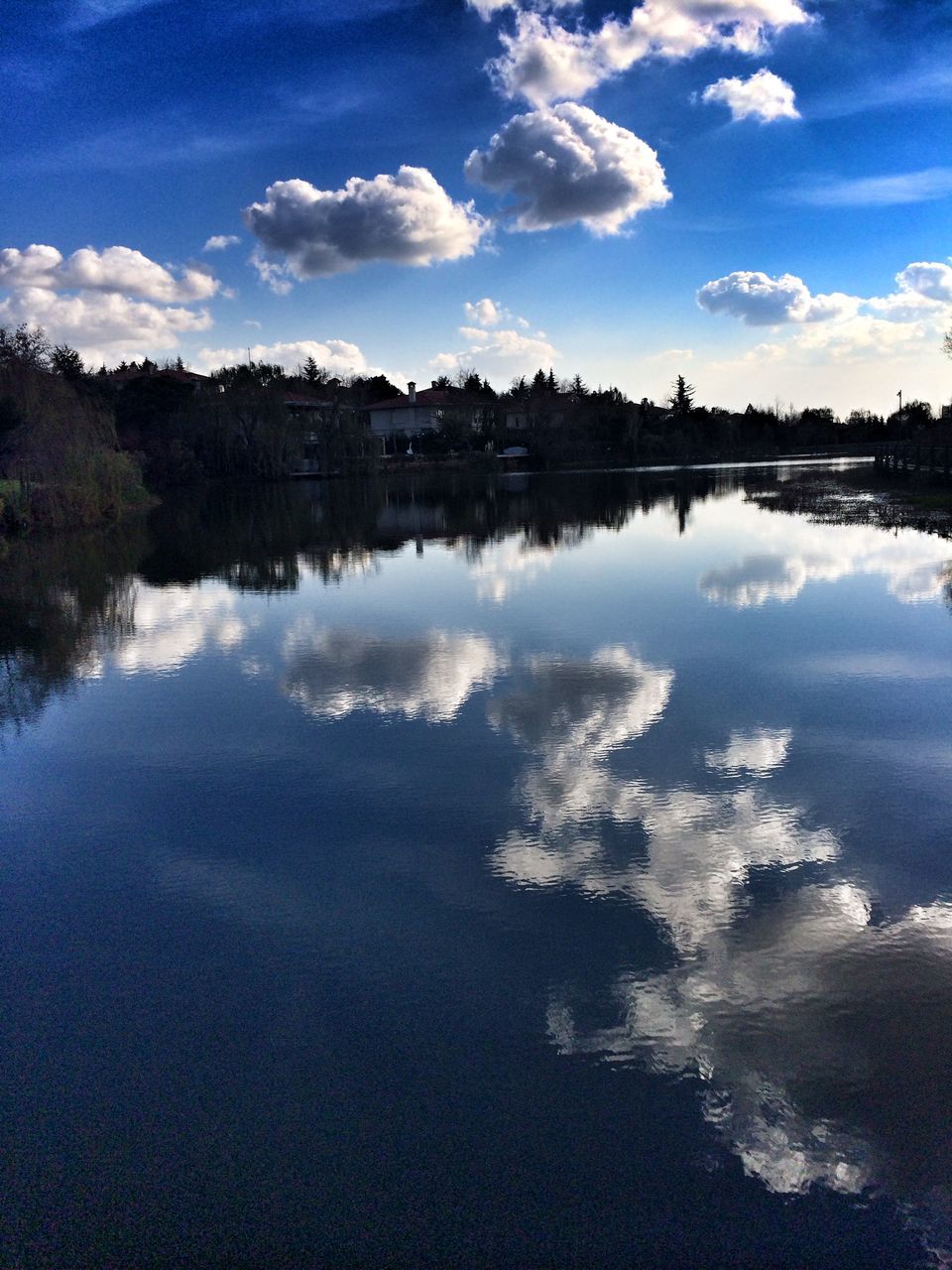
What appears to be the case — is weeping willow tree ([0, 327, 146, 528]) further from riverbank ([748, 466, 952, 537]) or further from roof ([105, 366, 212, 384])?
roof ([105, 366, 212, 384])

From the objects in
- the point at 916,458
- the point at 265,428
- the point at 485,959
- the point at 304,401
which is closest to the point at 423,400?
the point at 304,401

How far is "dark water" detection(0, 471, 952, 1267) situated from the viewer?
3141mm

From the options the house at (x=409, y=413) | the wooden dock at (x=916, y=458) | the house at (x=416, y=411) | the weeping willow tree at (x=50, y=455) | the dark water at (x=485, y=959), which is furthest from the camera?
the house at (x=409, y=413)

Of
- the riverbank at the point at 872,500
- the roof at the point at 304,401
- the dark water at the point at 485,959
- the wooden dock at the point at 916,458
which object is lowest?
the dark water at the point at 485,959

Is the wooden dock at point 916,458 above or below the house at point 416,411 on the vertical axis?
below

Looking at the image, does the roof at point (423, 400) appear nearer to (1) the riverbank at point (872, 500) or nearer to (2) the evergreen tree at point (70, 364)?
(2) the evergreen tree at point (70, 364)

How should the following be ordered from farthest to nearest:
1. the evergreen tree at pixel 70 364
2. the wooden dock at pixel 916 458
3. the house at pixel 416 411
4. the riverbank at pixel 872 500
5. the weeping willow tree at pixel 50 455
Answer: the house at pixel 416 411 → the evergreen tree at pixel 70 364 → the wooden dock at pixel 916 458 → the weeping willow tree at pixel 50 455 → the riverbank at pixel 872 500

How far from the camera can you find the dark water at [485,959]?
10.3ft

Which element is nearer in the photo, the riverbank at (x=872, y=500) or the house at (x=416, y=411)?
the riverbank at (x=872, y=500)

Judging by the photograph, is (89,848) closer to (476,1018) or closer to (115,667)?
(476,1018)

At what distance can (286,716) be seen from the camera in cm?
885

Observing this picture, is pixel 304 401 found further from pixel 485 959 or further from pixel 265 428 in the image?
pixel 485 959

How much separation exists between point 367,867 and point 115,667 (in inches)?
270

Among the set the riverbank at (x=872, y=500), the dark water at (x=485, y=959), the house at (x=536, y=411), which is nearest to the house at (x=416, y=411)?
the house at (x=536, y=411)
